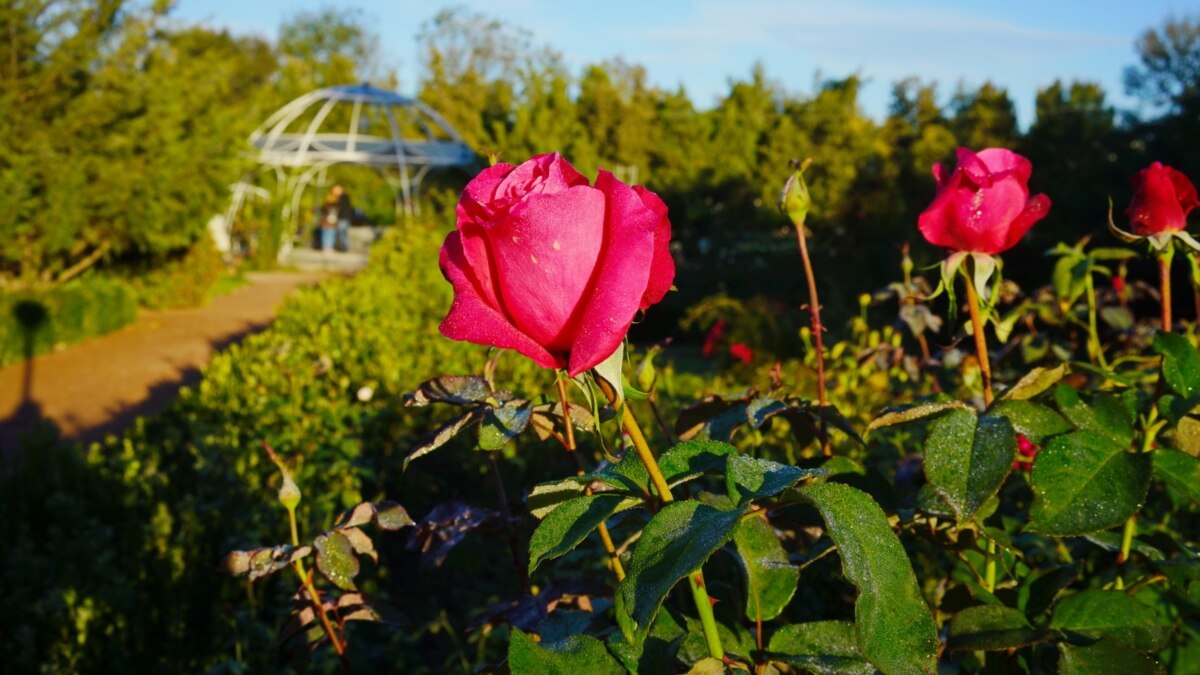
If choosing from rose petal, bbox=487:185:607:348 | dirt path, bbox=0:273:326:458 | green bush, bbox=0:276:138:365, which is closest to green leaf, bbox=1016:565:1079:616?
rose petal, bbox=487:185:607:348

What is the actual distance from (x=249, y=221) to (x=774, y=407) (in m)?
19.7

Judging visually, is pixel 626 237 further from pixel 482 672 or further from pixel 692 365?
pixel 692 365

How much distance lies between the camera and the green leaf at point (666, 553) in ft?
1.74

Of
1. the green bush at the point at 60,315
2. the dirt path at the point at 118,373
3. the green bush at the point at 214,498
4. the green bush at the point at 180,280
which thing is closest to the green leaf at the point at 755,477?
the green bush at the point at 214,498

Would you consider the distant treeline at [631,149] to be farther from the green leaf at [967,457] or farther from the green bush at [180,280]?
the green leaf at [967,457]

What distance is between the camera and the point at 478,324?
0.63m

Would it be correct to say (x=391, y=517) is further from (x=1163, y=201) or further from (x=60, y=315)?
(x=60, y=315)

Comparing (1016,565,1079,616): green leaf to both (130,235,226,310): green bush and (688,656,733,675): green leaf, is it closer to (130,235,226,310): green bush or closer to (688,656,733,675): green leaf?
(688,656,733,675): green leaf

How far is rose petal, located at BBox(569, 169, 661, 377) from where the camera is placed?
579 millimetres

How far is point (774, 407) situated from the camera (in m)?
0.98

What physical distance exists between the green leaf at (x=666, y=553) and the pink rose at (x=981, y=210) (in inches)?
19.4

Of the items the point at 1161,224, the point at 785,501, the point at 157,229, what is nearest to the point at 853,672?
the point at 785,501

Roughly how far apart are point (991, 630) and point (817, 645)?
17 centimetres

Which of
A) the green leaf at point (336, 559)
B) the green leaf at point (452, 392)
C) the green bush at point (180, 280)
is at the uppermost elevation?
the green leaf at point (452, 392)
